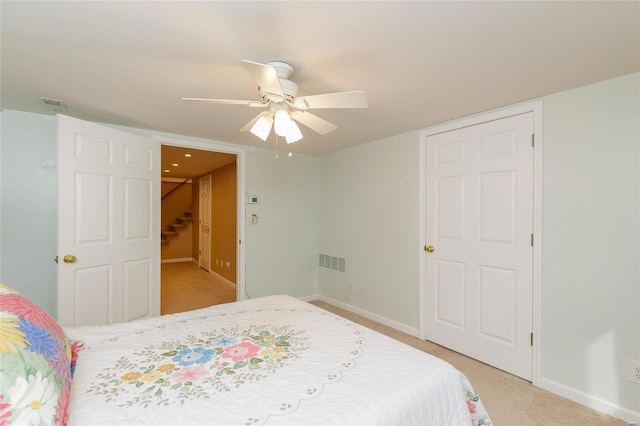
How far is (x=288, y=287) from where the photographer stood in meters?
4.10

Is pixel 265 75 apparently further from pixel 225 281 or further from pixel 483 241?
pixel 225 281

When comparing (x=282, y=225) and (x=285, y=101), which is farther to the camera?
(x=282, y=225)

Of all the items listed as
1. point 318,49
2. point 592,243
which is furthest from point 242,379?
point 592,243

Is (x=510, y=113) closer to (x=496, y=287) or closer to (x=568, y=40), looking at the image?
(x=568, y=40)

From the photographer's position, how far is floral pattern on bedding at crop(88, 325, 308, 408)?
3.45ft

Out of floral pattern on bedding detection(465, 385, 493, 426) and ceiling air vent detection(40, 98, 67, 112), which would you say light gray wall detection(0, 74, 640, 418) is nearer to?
ceiling air vent detection(40, 98, 67, 112)

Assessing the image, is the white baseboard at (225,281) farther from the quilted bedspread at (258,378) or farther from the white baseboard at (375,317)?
the quilted bedspread at (258,378)

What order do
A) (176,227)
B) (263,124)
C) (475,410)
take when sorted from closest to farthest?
(475,410)
(263,124)
(176,227)

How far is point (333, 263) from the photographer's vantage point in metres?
4.12

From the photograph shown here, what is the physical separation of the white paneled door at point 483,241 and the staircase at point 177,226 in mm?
6806

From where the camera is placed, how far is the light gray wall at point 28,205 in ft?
8.04

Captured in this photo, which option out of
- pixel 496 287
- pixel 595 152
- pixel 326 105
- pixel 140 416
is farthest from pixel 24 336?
pixel 595 152

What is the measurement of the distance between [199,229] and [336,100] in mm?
6429

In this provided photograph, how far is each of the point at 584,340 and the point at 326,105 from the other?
2.34m
